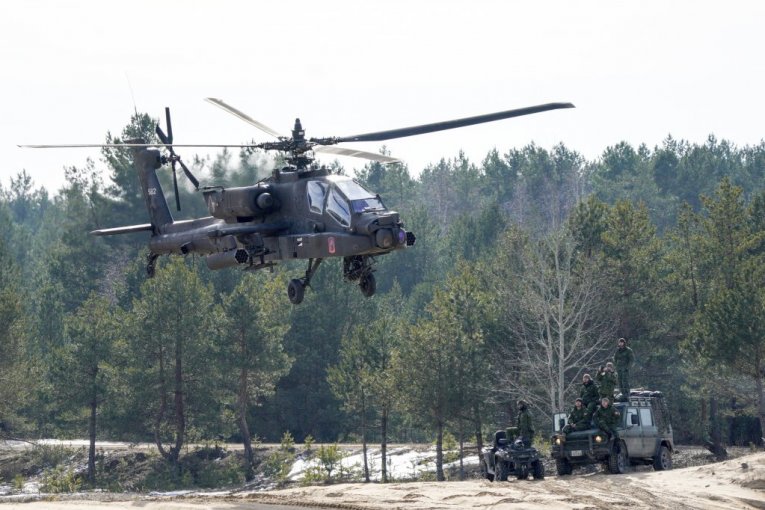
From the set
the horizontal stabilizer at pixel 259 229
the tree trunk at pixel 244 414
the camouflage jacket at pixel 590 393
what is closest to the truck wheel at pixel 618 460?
the camouflage jacket at pixel 590 393

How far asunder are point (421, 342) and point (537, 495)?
20.2m

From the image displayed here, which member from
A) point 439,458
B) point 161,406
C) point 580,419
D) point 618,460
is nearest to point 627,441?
point 618,460

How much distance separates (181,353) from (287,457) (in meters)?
5.83

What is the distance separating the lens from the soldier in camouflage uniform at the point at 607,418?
1024 inches

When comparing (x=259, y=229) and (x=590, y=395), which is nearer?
(x=259, y=229)

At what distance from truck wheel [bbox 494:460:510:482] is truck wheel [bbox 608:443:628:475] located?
2.54m

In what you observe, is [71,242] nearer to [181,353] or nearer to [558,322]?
[181,353]

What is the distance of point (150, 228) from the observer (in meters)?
28.0

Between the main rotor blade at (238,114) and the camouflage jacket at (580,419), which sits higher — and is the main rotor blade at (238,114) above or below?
above

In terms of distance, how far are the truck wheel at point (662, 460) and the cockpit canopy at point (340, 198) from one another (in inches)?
364

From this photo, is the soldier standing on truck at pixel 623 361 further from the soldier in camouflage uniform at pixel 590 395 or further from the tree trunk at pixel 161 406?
the tree trunk at pixel 161 406

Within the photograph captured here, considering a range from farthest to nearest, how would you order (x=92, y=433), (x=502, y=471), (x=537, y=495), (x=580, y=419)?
1. (x=92, y=433)
2. (x=580, y=419)
3. (x=502, y=471)
4. (x=537, y=495)

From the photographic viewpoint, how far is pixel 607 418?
26094 millimetres

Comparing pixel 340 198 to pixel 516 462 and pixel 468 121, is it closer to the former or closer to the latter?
pixel 468 121
